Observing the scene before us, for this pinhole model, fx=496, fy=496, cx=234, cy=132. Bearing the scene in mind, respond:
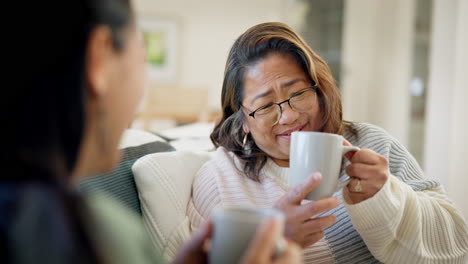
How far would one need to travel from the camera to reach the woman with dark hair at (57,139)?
1.54 feet

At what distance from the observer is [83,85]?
518 mm

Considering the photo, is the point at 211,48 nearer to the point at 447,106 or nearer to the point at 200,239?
the point at 447,106

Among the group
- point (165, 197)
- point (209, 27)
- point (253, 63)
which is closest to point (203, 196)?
point (165, 197)

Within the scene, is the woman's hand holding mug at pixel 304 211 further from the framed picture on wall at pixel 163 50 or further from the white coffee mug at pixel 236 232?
the framed picture on wall at pixel 163 50

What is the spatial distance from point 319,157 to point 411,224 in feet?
1.08

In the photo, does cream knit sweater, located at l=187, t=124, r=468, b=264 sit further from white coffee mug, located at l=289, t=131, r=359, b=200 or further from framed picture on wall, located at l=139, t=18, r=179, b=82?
framed picture on wall, located at l=139, t=18, r=179, b=82

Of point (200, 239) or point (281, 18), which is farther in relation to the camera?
point (281, 18)

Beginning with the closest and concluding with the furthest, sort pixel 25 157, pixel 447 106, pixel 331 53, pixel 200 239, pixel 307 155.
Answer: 1. pixel 25 157
2. pixel 200 239
3. pixel 307 155
4. pixel 447 106
5. pixel 331 53

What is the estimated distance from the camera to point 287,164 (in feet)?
4.49

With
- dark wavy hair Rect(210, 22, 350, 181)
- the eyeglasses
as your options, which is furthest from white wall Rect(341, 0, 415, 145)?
the eyeglasses

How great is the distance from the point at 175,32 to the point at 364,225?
541 centimetres

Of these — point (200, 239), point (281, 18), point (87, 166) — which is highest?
point (281, 18)

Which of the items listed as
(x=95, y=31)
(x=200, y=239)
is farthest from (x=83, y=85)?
(x=200, y=239)

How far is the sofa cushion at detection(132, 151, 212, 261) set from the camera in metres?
1.20
